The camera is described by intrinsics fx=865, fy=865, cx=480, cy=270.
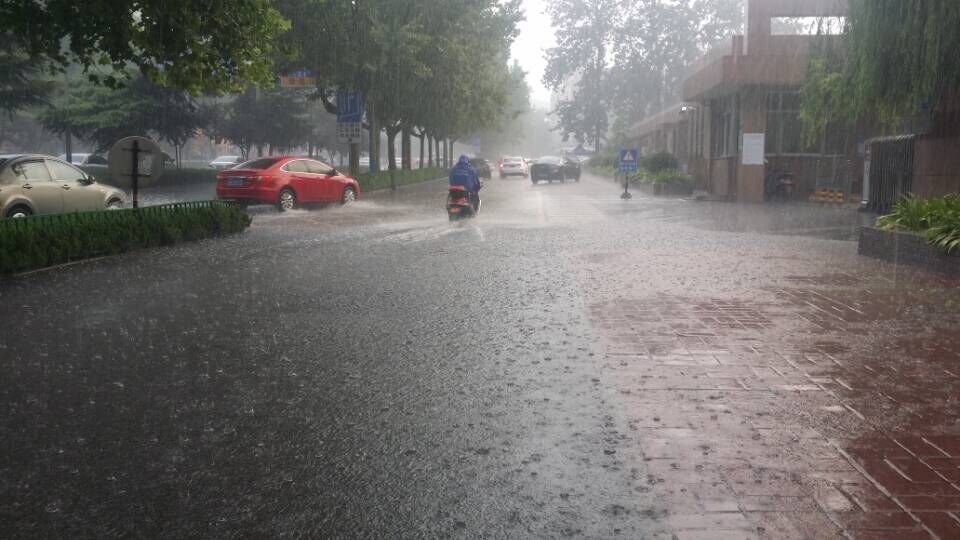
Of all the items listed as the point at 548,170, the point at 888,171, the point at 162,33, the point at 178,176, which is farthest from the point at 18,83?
the point at 548,170

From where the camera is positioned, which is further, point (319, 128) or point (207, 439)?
point (319, 128)

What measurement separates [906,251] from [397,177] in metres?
31.9

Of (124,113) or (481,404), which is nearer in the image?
(481,404)

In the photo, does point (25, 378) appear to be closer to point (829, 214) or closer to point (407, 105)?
point (829, 214)

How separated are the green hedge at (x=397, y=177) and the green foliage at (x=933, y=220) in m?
24.0

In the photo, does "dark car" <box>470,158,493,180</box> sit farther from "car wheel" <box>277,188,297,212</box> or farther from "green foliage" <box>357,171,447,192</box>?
"car wheel" <box>277,188,297,212</box>

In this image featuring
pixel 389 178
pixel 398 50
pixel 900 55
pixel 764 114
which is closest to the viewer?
pixel 900 55

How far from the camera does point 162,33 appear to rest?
491 inches

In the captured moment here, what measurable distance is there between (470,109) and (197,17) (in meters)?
35.0

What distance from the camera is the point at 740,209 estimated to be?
2581 centimetres

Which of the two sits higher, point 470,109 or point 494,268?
point 470,109

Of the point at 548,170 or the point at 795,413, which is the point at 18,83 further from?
the point at 795,413

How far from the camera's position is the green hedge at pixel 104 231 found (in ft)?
37.4

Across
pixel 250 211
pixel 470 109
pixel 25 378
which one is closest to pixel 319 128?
pixel 470 109
